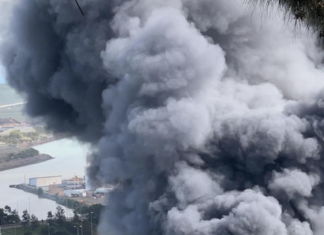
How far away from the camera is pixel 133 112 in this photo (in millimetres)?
22031

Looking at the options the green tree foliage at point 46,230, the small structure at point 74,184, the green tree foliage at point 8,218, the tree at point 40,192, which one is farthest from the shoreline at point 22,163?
the green tree foliage at point 46,230

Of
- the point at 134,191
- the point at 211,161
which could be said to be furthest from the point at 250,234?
the point at 134,191

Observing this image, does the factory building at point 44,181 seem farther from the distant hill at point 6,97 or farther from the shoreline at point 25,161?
the distant hill at point 6,97

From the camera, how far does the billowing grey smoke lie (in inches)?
813

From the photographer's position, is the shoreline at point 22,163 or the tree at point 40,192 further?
the shoreline at point 22,163

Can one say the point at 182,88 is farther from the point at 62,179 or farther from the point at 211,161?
the point at 62,179

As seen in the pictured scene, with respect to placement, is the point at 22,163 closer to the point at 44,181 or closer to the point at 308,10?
the point at 44,181

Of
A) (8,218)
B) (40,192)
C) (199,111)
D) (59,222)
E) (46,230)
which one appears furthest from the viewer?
(40,192)

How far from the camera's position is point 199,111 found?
2159 cm

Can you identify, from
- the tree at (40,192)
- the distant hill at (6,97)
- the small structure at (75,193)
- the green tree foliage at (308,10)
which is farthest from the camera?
the distant hill at (6,97)

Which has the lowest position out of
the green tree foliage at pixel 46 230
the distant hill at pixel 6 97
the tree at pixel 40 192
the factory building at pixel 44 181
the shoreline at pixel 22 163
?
the green tree foliage at pixel 46 230

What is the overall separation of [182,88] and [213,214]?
13.0 ft

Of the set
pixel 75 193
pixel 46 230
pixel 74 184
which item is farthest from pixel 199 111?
pixel 74 184

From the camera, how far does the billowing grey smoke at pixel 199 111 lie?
20656mm
